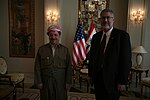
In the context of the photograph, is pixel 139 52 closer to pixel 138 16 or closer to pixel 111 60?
pixel 138 16

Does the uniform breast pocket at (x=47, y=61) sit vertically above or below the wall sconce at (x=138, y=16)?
below

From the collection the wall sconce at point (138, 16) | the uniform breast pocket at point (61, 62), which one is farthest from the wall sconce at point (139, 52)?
the uniform breast pocket at point (61, 62)

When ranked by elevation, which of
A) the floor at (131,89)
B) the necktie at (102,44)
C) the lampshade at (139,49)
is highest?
the necktie at (102,44)

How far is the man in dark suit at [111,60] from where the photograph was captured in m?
2.13

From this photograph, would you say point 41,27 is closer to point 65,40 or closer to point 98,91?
point 65,40

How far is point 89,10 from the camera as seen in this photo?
5.66 m

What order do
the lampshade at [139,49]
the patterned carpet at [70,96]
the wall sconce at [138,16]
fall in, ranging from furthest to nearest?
the wall sconce at [138,16]
the lampshade at [139,49]
the patterned carpet at [70,96]

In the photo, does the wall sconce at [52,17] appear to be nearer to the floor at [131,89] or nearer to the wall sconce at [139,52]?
the floor at [131,89]

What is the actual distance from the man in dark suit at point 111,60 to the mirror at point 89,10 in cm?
341

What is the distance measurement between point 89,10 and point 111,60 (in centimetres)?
378

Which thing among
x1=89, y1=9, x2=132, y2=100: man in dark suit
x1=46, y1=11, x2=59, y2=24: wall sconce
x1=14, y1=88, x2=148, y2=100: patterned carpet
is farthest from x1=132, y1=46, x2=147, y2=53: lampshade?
x1=89, y1=9, x2=132, y2=100: man in dark suit

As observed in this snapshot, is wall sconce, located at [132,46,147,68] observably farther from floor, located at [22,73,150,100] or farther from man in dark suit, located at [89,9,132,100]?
man in dark suit, located at [89,9,132,100]

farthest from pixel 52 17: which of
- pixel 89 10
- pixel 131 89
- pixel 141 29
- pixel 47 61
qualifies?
pixel 47 61

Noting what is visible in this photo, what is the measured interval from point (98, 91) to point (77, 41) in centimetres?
304
